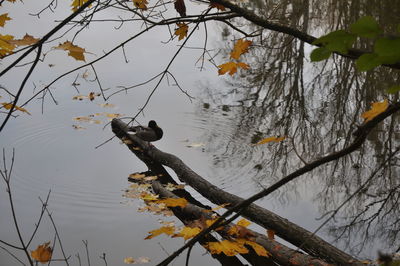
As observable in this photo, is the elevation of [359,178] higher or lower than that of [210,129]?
lower

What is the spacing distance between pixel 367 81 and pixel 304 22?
2.84 meters

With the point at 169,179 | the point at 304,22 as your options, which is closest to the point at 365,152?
the point at 169,179

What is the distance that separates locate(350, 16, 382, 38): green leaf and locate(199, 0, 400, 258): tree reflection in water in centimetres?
206

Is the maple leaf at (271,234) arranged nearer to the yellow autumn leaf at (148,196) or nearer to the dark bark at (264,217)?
the dark bark at (264,217)

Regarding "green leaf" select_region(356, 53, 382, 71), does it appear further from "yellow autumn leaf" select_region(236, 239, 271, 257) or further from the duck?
the duck

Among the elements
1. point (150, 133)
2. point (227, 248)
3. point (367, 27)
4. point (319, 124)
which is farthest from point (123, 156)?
point (367, 27)

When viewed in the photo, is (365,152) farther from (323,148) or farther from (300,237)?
(300,237)

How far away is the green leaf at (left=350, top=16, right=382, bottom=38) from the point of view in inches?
25.2

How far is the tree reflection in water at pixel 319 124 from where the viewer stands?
146 inches

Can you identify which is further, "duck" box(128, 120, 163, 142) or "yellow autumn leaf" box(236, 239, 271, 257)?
"duck" box(128, 120, 163, 142)

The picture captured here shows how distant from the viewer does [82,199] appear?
385 centimetres

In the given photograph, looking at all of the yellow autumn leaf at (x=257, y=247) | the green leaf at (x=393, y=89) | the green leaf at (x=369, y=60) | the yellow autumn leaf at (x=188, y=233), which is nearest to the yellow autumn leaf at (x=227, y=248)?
the yellow autumn leaf at (x=257, y=247)

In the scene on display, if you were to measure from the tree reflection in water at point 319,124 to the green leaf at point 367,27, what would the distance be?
2.06 m

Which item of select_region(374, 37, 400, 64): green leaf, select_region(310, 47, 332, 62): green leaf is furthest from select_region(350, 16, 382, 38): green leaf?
select_region(310, 47, 332, 62): green leaf
